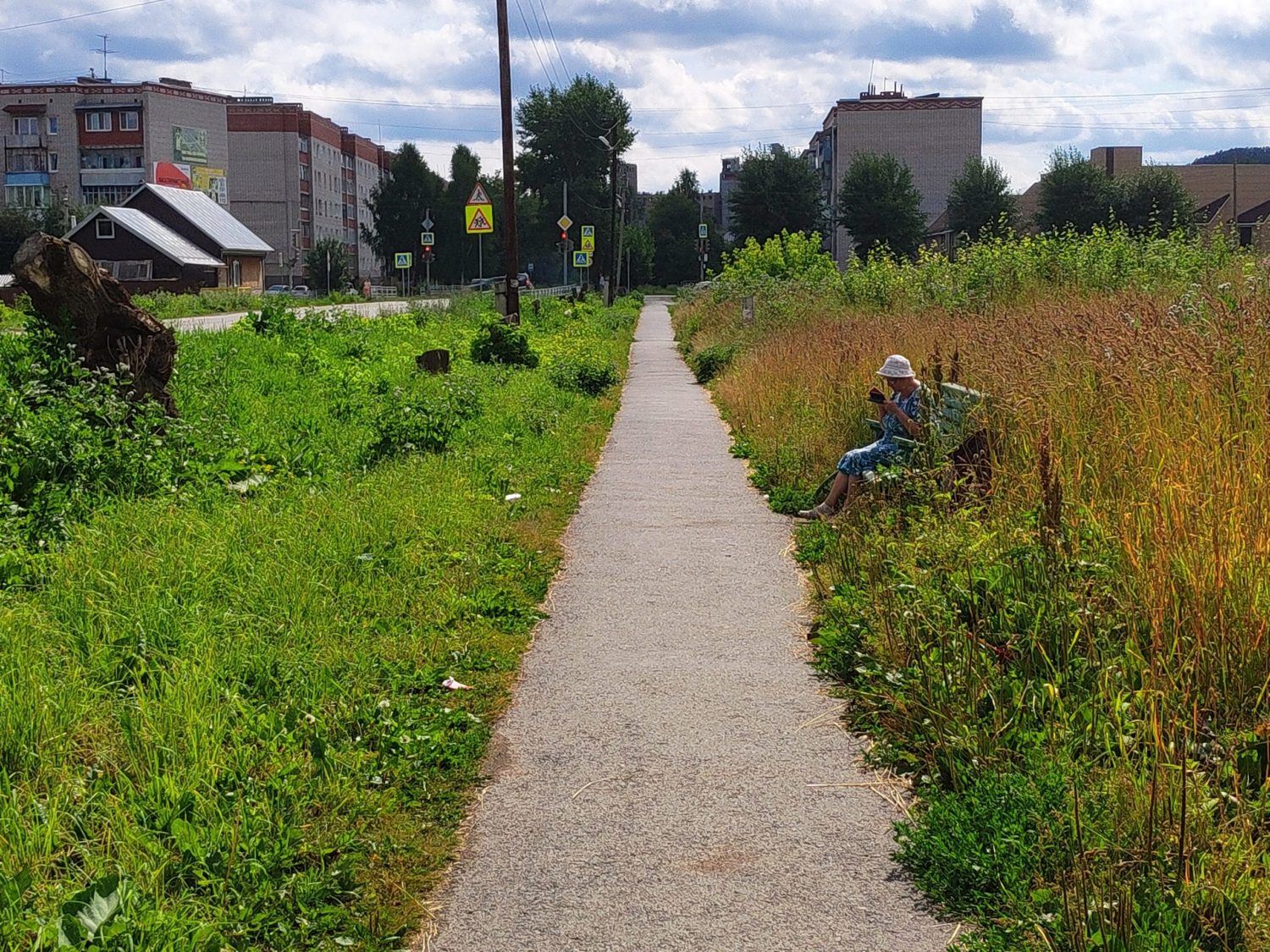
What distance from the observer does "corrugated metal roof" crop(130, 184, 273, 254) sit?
256ft

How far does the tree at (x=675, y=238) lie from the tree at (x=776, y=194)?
35.1m

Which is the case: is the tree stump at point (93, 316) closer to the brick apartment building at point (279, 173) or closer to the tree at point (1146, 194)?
the tree at point (1146, 194)

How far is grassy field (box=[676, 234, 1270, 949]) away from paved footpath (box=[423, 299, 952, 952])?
224mm

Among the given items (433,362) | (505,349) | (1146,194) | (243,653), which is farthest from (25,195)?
(243,653)

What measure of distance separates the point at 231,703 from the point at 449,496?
483 cm

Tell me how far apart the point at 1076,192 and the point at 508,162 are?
170 feet

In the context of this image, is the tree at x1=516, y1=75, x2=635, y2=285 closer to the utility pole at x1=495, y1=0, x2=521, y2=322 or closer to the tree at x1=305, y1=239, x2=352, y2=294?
the tree at x1=305, y1=239, x2=352, y2=294

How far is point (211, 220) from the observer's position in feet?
265

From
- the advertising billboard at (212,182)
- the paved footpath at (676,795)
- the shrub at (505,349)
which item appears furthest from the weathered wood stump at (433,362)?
the advertising billboard at (212,182)

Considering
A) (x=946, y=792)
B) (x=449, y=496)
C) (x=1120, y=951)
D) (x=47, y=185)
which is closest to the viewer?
(x=1120, y=951)

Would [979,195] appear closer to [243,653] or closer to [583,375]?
[583,375]

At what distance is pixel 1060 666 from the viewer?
503cm

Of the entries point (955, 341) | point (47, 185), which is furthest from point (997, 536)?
point (47, 185)

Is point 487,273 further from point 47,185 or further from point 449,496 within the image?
point 449,496
